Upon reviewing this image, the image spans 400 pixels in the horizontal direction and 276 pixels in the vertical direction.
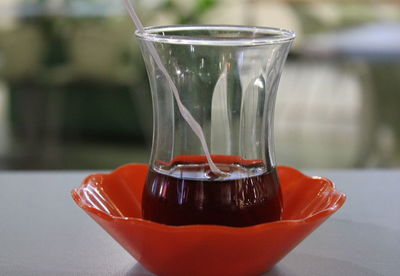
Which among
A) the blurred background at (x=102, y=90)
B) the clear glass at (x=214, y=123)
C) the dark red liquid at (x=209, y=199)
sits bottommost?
the blurred background at (x=102, y=90)

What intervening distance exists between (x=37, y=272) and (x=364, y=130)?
6.15ft

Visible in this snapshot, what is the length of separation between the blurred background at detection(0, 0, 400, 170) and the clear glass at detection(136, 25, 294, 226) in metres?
1.64

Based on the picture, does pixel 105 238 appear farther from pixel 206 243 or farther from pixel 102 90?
pixel 102 90

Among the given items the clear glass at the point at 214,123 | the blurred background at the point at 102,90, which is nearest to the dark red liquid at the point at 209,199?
the clear glass at the point at 214,123

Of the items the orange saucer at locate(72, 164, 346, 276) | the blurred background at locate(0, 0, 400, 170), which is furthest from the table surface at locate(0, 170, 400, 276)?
the blurred background at locate(0, 0, 400, 170)

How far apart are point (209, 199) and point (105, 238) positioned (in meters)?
0.11

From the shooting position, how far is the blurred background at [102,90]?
6.93ft

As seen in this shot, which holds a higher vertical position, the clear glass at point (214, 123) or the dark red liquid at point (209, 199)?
the clear glass at point (214, 123)

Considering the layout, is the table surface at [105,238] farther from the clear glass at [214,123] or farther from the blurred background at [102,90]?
the blurred background at [102,90]

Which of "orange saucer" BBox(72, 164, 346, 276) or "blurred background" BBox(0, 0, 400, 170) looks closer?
"orange saucer" BBox(72, 164, 346, 276)

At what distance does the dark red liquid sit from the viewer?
39 cm

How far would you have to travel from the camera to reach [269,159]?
43cm

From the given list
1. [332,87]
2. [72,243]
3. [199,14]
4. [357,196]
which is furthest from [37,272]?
[332,87]

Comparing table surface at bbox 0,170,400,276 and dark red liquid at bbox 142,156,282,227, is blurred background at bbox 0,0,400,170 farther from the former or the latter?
dark red liquid at bbox 142,156,282,227
